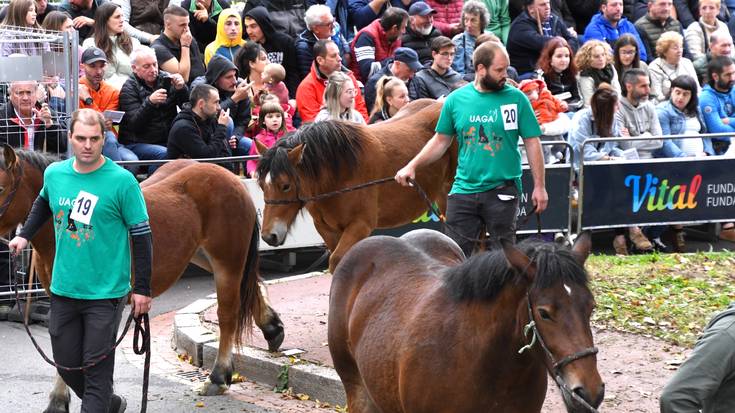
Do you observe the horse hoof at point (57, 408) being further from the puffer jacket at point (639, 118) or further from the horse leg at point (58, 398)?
the puffer jacket at point (639, 118)

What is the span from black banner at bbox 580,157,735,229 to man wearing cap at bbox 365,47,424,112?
2488 millimetres

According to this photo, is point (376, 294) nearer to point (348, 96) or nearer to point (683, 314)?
point (683, 314)

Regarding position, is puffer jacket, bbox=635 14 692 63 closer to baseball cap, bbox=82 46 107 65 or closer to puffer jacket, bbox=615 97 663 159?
puffer jacket, bbox=615 97 663 159

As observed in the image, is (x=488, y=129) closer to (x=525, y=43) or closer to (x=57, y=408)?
(x=57, y=408)

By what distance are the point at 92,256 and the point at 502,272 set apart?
245 cm

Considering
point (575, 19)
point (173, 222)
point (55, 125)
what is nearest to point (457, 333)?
point (173, 222)

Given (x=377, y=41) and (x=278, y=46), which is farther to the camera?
(x=377, y=41)

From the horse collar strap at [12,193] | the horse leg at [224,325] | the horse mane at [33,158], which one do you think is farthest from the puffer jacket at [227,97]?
the horse collar strap at [12,193]

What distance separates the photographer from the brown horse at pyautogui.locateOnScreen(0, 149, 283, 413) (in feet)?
27.2

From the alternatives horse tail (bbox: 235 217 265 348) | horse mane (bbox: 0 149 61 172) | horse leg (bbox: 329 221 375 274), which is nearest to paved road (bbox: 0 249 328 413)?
horse tail (bbox: 235 217 265 348)

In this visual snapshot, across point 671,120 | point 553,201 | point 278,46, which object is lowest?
point 553,201

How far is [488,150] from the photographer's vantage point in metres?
7.94

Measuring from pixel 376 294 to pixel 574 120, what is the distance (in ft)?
29.1

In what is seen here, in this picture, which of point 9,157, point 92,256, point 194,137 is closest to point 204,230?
point 9,157
